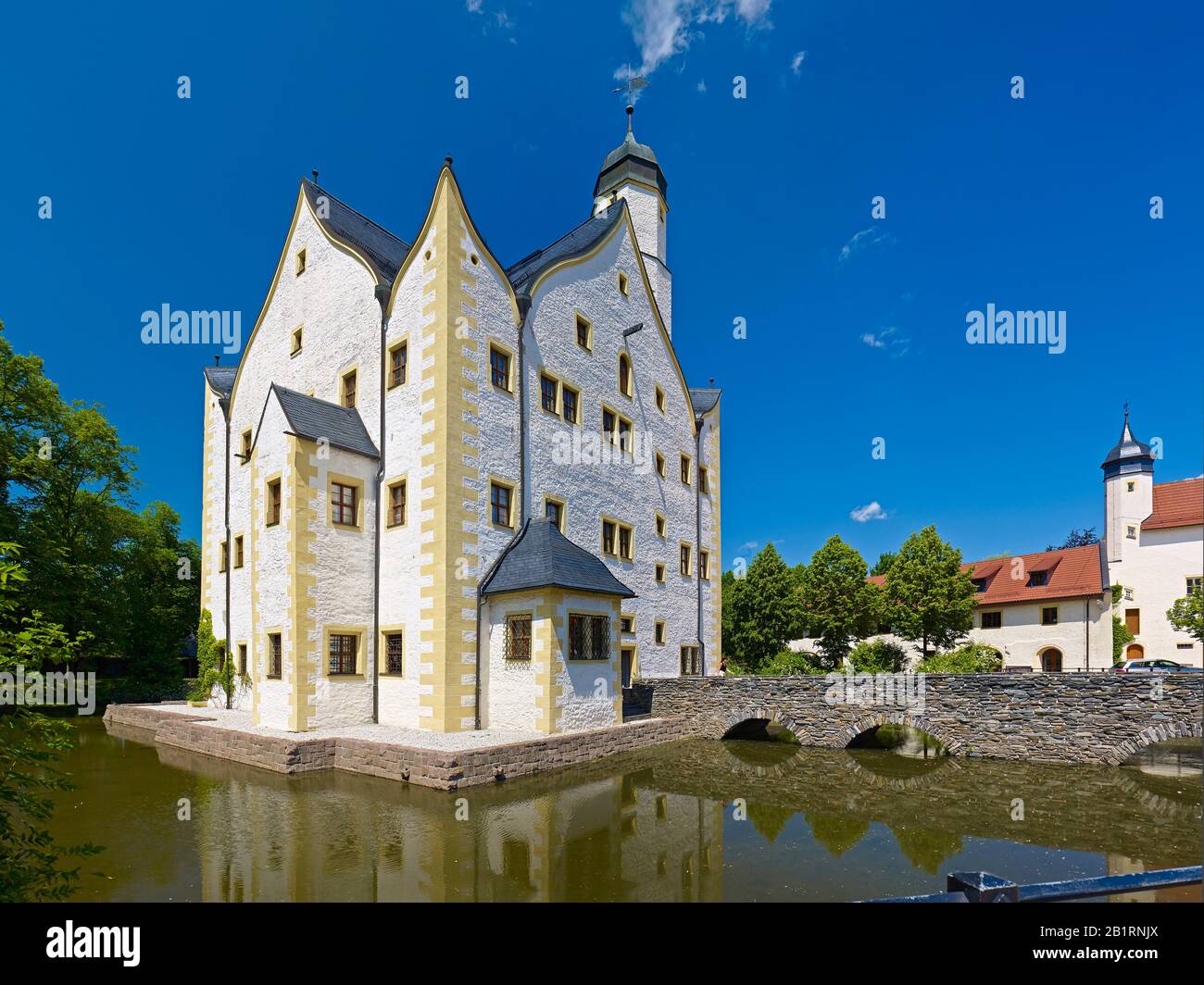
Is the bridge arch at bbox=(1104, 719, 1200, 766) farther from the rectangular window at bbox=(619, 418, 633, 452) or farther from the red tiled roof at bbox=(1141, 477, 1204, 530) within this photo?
the red tiled roof at bbox=(1141, 477, 1204, 530)

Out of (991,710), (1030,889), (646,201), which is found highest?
(646,201)

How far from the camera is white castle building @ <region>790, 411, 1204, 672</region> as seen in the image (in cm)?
3859

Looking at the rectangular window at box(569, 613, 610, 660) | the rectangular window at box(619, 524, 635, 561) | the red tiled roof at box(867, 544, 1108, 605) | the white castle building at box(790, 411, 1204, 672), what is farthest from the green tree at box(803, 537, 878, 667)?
the rectangular window at box(569, 613, 610, 660)

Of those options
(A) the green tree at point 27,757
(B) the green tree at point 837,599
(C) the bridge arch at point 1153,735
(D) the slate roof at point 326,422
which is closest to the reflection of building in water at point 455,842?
(A) the green tree at point 27,757

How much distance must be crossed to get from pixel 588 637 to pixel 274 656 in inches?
357

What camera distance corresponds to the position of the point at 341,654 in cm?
1948

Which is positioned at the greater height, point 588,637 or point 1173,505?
point 1173,505

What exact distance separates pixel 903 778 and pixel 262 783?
47.3 ft

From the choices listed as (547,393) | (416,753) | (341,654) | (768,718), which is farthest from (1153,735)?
(341,654)

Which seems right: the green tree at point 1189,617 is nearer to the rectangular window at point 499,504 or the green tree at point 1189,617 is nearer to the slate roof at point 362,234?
the rectangular window at point 499,504

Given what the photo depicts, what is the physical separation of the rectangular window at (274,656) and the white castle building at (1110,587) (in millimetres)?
28226

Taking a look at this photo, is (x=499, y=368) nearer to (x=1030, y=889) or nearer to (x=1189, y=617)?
(x=1030, y=889)

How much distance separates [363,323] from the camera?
22344 mm
